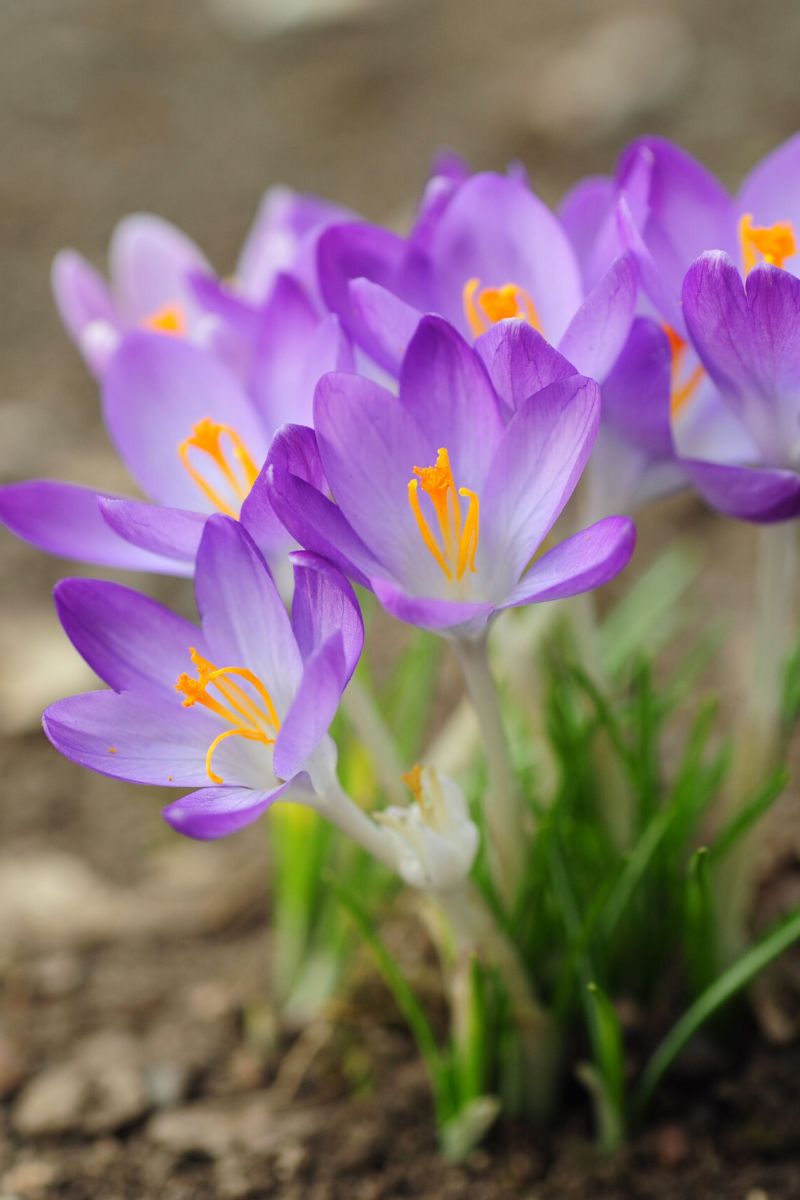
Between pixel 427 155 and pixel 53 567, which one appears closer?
pixel 53 567

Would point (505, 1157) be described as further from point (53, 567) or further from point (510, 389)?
point (53, 567)

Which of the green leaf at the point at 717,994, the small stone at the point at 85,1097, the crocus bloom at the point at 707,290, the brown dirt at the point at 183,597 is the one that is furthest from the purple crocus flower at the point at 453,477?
the small stone at the point at 85,1097

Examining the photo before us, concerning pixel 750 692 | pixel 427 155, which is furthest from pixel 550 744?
pixel 427 155

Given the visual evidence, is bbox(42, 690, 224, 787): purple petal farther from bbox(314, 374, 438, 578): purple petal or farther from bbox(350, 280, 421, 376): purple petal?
bbox(350, 280, 421, 376): purple petal

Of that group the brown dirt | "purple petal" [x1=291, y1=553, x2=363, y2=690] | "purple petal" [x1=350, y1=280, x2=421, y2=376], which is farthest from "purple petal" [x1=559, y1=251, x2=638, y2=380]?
the brown dirt

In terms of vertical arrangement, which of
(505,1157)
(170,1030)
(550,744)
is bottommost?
(505,1157)

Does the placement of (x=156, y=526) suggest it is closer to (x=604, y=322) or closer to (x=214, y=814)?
(x=214, y=814)

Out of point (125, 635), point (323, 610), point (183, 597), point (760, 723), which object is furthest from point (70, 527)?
point (183, 597)
